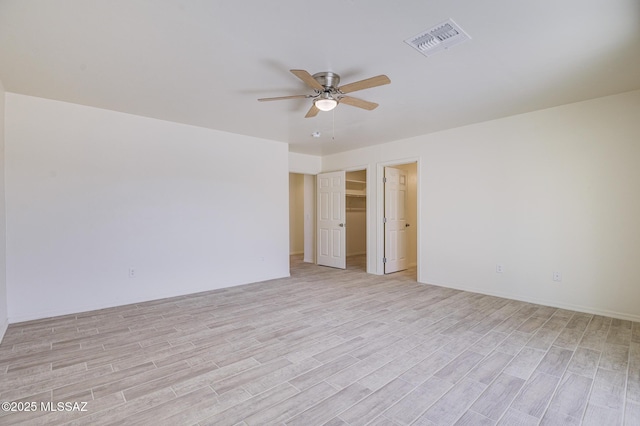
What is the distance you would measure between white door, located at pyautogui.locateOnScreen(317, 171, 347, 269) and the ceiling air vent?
410cm

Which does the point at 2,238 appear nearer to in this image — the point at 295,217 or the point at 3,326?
the point at 3,326

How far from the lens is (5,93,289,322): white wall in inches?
140

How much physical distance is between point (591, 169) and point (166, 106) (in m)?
5.39

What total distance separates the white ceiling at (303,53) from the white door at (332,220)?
274cm

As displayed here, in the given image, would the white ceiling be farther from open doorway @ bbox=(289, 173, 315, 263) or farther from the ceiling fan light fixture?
open doorway @ bbox=(289, 173, 315, 263)

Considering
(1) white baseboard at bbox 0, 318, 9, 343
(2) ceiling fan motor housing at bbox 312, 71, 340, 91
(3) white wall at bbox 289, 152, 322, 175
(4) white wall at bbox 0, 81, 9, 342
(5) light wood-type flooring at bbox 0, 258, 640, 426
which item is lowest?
(5) light wood-type flooring at bbox 0, 258, 640, 426

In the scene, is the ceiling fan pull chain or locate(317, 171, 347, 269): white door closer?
the ceiling fan pull chain

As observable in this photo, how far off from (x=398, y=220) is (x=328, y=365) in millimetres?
4420

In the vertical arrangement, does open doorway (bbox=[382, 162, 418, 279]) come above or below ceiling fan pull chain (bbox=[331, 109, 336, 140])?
below

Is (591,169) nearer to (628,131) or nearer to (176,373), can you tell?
(628,131)

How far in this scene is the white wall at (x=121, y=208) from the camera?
355cm

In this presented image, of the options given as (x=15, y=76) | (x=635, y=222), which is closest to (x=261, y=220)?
(x=15, y=76)

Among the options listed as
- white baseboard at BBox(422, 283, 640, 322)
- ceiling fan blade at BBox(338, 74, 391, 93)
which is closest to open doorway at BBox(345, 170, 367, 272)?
white baseboard at BBox(422, 283, 640, 322)

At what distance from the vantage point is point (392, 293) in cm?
464
